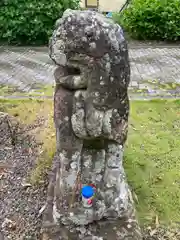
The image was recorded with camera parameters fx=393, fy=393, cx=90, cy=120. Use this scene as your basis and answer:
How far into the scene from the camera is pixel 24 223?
3.48 meters

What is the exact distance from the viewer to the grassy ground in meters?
3.80

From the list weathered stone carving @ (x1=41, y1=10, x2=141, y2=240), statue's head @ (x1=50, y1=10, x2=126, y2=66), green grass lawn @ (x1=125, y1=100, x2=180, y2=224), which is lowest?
green grass lawn @ (x1=125, y1=100, x2=180, y2=224)

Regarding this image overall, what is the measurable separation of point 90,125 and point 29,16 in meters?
7.00

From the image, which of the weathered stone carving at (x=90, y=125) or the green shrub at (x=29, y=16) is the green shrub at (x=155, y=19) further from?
the weathered stone carving at (x=90, y=125)

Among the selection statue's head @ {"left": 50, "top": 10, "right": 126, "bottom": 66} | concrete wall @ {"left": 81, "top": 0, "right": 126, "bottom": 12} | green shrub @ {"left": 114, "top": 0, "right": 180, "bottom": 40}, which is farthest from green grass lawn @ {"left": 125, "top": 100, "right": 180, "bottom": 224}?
concrete wall @ {"left": 81, "top": 0, "right": 126, "bottom": 12}

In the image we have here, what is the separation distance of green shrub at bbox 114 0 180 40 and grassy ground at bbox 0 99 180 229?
4.06 metres

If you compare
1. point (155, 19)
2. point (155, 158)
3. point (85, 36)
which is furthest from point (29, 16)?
point (85, 36)

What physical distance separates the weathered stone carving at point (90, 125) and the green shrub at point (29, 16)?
6.61 metres

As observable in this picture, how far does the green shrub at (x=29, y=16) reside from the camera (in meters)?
9.04

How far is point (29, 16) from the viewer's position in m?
9.11

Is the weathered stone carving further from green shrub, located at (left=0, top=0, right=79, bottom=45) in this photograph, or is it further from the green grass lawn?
green shrub, located at (left=0, top=0, right=79, bottom=45)

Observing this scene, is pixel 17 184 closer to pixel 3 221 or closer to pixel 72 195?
pixel 3 221

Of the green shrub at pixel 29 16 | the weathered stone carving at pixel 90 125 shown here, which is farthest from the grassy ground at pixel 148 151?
the green shrub at pixel 29 16

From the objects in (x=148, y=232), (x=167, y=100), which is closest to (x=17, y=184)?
(x=148, y=232)
